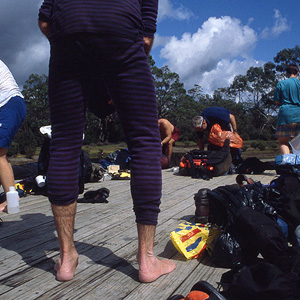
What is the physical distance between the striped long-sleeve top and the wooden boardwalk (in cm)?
111

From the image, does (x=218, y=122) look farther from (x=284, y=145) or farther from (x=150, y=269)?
(x=150, y=269)

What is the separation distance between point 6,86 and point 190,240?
2.31m

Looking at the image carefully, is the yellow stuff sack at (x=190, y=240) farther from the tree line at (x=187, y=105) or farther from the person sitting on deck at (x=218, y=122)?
the tree line at (x=187, y=105)

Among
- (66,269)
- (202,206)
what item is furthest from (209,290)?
(202,206)

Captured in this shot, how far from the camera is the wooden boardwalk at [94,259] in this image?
148cm

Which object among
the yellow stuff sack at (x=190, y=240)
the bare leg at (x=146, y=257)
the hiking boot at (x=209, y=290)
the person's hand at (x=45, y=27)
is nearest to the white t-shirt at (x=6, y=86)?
the person's hand at (x=45, y=27)

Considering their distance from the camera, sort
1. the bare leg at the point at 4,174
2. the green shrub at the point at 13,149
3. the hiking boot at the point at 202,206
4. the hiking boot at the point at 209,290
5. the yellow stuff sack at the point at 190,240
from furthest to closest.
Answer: the green shrub at the point at 13,149 < the bare leg at the point at 4,174 < the hiking boot at the point at 202,206 < the yellow stuff sack at the point at 190,240 < the hiking boot at the point at 209,290

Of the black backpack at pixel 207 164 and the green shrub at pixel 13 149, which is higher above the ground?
the green shrub at pixel 13 149

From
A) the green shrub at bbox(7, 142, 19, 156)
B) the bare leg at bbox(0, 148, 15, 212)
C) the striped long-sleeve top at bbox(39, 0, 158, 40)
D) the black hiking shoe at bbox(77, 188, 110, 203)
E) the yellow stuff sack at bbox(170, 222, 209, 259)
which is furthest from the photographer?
the green shrub at bbox(7, 142, 19, 156)

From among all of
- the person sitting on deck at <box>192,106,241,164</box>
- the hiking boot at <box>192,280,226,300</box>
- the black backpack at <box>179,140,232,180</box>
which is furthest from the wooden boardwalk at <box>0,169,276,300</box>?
the person sitting on deck at <box>192,106,241,164</box>

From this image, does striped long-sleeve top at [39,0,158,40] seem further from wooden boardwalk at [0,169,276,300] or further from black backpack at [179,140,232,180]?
black backpack at [179,140,232,180]

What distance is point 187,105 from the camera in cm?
4650

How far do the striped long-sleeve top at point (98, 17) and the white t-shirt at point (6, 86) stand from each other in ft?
6.07

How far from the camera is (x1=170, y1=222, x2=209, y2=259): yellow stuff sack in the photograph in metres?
1.88
